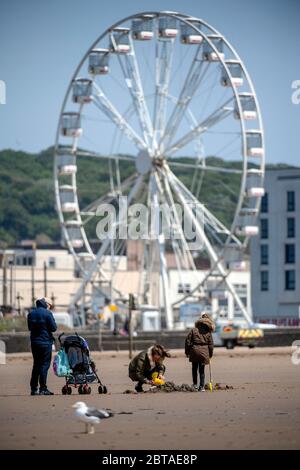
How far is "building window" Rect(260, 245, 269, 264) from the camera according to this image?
10294 cm

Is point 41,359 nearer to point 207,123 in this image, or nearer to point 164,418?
point 164,418

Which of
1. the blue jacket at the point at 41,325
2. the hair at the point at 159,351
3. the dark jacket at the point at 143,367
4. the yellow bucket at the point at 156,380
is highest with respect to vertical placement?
the blue jacket at the point at 41,325

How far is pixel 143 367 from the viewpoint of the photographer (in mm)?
22109

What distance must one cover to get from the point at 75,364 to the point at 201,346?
6.51 feet

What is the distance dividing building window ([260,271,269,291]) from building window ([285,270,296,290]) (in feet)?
5.05

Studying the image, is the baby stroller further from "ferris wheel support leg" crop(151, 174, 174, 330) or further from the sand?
"ferris wheel support leg" crop(151, 174, 174, 330)

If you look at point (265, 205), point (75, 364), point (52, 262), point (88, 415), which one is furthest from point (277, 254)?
point (88, 415)

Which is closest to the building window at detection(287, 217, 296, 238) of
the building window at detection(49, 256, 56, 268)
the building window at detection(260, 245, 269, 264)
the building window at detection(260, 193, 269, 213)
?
the building window at detection(260, 193, 269, 213)

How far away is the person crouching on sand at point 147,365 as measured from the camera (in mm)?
21875

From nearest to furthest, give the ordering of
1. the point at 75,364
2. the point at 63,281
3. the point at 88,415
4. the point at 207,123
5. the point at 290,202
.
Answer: the point at 88,415, the point at 75,364, the point at 207,123, the point at 290,202, the point at 63,281

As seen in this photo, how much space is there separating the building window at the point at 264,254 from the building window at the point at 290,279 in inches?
77.8

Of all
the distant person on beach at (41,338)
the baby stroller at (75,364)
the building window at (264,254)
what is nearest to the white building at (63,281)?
the building window at (264,254)

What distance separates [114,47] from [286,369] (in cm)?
3335

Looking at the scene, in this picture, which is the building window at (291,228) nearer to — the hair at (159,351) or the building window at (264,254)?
the building window at (264,254)
